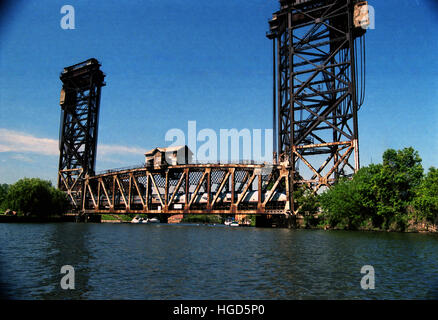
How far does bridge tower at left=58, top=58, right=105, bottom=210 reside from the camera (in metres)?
107

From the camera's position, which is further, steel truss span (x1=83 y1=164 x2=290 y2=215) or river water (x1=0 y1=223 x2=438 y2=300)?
steel truss span (x1=83 y1=164 x2=290 y2=215)

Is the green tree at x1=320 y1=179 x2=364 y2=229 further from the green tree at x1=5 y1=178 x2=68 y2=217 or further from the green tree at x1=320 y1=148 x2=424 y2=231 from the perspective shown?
the green tree at x1=5 y1=178 x2=68 y2=217

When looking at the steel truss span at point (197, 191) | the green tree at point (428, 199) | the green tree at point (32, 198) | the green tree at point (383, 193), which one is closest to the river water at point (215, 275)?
the green tree at point (428, 199)

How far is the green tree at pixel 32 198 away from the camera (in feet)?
253

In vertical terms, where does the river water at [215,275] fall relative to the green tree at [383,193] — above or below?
below

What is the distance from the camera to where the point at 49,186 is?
84.0 m

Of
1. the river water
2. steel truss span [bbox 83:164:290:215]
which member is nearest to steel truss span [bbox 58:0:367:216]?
steel truss span [bbox 83:164:290:215]

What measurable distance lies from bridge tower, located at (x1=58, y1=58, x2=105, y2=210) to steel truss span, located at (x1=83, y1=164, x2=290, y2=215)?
41.8 feet

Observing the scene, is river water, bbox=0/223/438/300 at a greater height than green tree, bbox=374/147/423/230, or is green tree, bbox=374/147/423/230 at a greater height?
green tree, bbox=374/147/423/230

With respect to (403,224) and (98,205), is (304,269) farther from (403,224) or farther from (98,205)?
(98,205)

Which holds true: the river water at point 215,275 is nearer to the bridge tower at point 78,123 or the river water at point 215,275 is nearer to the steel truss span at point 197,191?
the steel truss span at point 197,191

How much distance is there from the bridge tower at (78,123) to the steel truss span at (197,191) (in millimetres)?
12730

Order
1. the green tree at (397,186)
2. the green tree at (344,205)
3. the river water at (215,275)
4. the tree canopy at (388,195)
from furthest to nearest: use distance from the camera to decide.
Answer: the green tree at (344,205)
the green tree at (397,186)
the tree canopy at (388,195)
the river water at (215,275)

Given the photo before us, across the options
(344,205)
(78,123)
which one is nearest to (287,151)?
(344,205)
